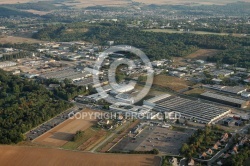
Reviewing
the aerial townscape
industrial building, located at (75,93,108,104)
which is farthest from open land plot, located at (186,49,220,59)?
industrial building, located at (75,93,108,104)

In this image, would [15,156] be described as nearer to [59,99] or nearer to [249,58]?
[59,99]

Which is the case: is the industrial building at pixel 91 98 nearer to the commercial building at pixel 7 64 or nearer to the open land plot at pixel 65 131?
the open land plot at pixel 65 131

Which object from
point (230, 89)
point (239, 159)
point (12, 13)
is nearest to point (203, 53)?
point (230, 89)

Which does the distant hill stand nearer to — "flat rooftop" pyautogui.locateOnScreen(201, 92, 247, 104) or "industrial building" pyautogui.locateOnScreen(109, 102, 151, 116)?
"industrial building" pyautogui.locateOnScreen(109, 102, 151, 116)

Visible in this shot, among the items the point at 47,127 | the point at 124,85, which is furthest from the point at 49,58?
the point at 47,127

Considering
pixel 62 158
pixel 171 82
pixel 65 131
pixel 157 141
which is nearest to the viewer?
pixel 62 158

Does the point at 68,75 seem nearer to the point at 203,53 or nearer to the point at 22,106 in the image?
the point at 22,106

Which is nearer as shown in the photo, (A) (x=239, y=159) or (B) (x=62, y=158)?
(A) (x=239, y=159)
